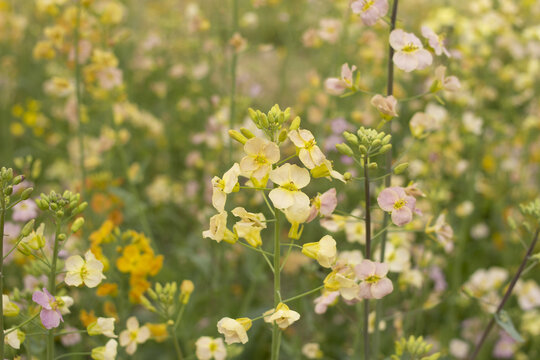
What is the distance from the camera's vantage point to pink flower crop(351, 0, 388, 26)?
6.42 ft

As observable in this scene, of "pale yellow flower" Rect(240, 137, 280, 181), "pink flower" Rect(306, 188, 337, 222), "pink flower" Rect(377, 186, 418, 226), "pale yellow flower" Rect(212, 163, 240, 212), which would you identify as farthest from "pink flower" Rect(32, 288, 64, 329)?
"pink flower" Rect(377, 186, 418, 226)

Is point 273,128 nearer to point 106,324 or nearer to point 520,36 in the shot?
point 106,324

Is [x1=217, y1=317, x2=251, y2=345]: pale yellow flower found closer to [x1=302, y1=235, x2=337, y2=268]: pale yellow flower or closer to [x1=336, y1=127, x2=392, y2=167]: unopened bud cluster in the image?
[x1=302, y1=235, x2=337, y2=268]: pale yellow flower

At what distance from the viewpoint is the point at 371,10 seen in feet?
6.44

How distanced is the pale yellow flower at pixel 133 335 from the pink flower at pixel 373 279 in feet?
2.81

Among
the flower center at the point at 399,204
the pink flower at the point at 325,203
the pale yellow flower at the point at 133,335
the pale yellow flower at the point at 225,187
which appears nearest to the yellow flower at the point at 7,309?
the pale yellow flower at the point at 133,335

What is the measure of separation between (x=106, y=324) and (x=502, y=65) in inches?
167

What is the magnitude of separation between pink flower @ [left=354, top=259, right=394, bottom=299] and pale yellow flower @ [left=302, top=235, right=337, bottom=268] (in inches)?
5.6

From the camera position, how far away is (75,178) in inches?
175

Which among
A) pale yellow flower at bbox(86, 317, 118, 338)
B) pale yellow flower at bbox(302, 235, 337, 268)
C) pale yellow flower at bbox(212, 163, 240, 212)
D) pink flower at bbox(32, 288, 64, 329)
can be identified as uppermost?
Result: pale yellow flower at bbox(212, 163, 240, 212)

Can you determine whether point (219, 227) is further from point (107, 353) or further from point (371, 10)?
point (371, 10)

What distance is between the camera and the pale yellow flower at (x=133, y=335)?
6.55 feet

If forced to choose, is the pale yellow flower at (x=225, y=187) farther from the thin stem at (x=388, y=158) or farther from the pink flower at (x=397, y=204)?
the thin stem at (x=388, y=158)

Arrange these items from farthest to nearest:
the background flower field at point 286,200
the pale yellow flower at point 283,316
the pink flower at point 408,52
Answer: the pink flower at point 408,52 → the background flower field at point 286,200 → the pale yellow flower at point 283,316
